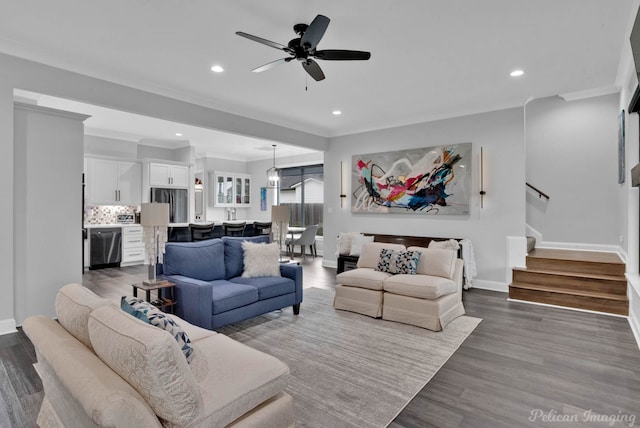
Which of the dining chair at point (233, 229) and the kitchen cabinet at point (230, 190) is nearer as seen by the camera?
the dining chair at point (233, 229)

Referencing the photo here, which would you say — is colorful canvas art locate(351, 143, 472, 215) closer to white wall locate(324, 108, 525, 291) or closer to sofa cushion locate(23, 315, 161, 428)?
white wall locate(324, 108, 525, 291)

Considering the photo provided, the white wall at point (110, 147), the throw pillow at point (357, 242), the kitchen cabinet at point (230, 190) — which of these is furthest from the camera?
the kitchen cabinet at point (230, 190)

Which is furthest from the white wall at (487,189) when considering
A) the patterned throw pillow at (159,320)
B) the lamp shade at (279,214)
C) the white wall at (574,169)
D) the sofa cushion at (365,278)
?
the patterned throw pillow at (159,320)

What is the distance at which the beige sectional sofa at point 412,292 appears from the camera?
368 cm

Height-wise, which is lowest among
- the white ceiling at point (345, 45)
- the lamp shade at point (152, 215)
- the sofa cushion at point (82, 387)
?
the sofa cushion at point (82, 387)

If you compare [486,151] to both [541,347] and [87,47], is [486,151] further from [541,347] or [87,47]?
[87,47]

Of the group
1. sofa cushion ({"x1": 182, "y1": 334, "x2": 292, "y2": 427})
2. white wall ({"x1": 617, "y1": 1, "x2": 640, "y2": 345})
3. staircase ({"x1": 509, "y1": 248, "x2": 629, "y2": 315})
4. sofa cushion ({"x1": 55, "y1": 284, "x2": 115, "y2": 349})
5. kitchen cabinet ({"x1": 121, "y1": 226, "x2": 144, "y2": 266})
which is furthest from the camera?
kitchen cabinet ({"x1": 121, "y1": 226, "x2": 144, "y2": 266})

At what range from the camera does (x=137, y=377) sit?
4.20 feet

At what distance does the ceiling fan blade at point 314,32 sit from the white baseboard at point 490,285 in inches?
174

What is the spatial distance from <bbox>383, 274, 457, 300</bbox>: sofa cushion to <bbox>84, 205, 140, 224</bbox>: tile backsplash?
21.7ft

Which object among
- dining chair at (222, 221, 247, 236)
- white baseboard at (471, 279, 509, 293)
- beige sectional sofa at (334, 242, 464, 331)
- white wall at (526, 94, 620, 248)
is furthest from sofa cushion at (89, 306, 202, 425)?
white wall at (526, 94, 620, 248)

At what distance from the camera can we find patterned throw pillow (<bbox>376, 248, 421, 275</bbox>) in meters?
4.16

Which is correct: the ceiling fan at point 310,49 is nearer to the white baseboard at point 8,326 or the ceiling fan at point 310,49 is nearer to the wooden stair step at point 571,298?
the white baseboard at point 8,326

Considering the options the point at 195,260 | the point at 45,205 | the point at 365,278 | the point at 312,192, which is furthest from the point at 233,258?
the point at 312,192
